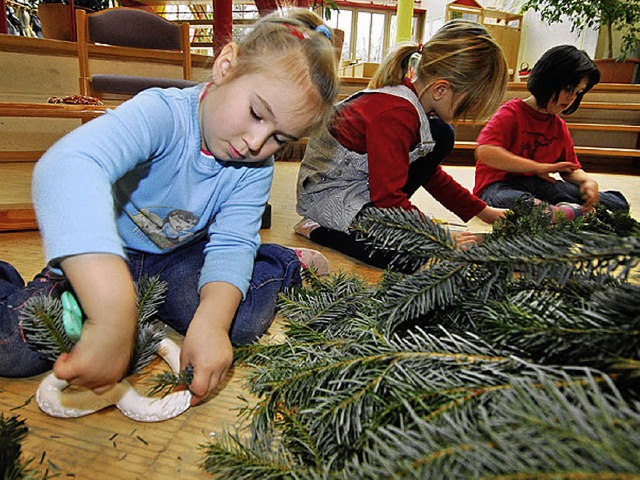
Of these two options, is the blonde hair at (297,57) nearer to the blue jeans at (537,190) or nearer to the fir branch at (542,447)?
the fir branch at (542,447)

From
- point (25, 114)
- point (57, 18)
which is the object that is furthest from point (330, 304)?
point (57, 18)

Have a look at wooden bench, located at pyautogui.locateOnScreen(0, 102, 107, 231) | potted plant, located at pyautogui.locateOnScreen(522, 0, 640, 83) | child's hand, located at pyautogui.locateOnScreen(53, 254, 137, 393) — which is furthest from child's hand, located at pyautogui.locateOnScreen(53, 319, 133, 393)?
potted plant, located at pyautogui.locateOnScreen(522, 0, 640, 83)

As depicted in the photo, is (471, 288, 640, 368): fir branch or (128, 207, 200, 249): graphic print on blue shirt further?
(128, 207, 200, 249): graphic print on blue shirt

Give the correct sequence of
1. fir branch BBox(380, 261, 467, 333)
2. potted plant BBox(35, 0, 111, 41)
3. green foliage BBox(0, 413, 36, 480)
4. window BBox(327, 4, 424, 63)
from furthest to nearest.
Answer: window BBox(327, 4, 424, 63)
potted plant BBox(35, 0, 111, 41)
fir branch BBox(380, 261, 467, 333)
green foliage BBox(0, 413, 36, 480)

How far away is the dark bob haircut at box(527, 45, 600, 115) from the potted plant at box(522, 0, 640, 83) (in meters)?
2.56

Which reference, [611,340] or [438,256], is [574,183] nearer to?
[438,256]

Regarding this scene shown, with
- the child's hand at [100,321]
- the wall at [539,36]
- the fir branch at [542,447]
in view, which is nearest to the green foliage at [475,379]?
the fir branch at [542,447]

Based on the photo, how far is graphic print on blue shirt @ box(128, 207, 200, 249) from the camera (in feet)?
2.44

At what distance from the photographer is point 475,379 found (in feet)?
0.89

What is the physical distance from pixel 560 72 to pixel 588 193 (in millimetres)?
435

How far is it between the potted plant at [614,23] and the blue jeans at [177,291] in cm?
397

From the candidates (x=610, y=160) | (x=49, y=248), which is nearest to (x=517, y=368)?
(x=49, y=248)

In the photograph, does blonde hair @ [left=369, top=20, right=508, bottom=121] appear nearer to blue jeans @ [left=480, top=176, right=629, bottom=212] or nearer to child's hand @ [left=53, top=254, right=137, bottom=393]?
blue jeans @ [left=480, top=176, right=629, bottom=212]

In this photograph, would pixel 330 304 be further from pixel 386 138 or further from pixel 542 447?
pixel 386 138
